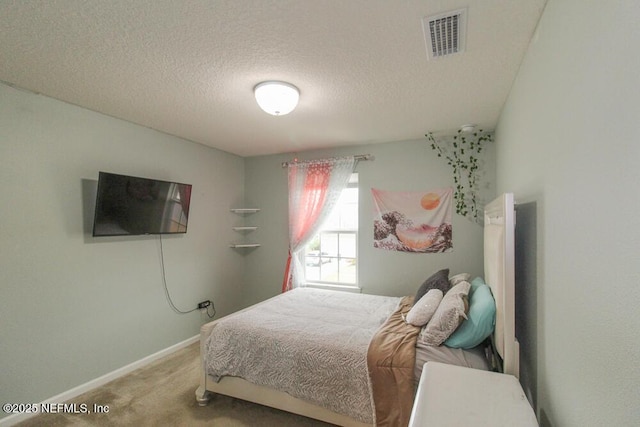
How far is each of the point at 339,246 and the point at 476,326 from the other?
7.44 feet

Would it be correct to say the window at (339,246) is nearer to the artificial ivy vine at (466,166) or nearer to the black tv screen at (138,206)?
the artificial ivy vine at (466,166)

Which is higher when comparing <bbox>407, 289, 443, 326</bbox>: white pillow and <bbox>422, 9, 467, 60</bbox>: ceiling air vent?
<bbox>422, 9, 467, 60</bbox>: ceiling air vent

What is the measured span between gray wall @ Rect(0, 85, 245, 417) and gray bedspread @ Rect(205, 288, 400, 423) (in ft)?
3.81

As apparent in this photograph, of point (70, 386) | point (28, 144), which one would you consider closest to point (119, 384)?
point (70, 386)

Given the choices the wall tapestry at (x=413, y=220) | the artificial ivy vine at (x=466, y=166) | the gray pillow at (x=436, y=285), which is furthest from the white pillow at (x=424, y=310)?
the artificial ivy vine at (x=466, y=166)

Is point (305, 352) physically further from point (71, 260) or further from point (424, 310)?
point (71, 260)

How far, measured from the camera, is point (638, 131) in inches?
25.3

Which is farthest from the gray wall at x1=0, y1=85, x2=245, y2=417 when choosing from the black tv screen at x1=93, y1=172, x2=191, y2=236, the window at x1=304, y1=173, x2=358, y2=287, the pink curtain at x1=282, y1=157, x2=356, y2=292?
the window at x1=304, y1=173, x2=358, y2=287

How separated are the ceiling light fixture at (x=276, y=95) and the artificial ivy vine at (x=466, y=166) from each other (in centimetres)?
182

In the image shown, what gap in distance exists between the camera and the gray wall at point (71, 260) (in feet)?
6.87

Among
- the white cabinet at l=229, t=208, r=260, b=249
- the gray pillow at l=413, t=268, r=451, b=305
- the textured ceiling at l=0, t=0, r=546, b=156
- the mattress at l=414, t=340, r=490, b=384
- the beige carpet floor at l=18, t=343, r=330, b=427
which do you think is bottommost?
the beige carpet floor at l=18, t=343, r=330, b=427

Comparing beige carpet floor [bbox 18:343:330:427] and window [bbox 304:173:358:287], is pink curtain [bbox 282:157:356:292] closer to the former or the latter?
window [bbox 304:173:358:287]

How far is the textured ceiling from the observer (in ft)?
4.44

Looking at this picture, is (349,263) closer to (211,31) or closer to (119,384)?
(119,384)
